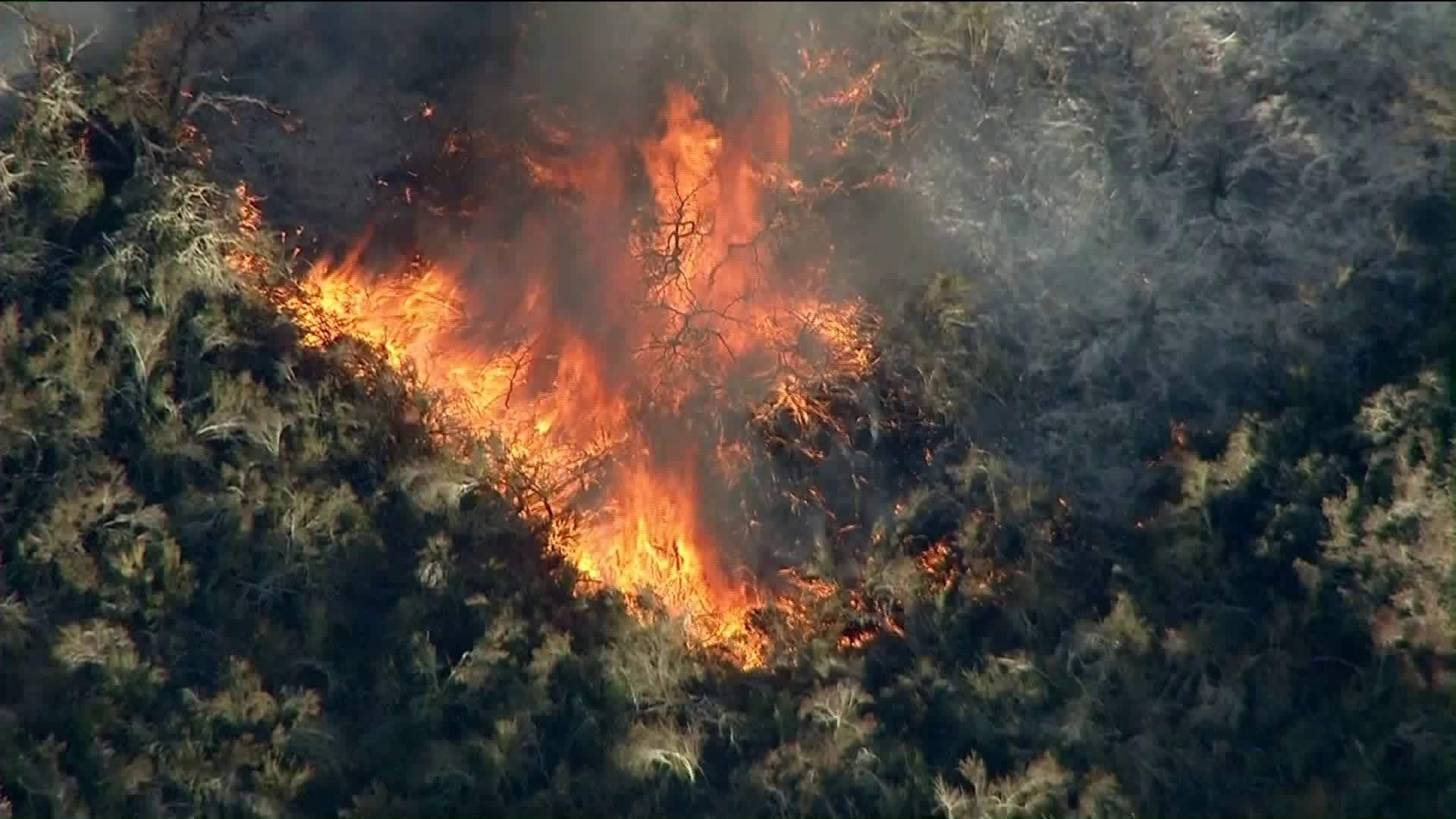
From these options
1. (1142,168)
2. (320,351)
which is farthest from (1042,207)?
(320,351)

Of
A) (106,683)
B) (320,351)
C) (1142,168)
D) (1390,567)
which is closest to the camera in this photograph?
(106,683)

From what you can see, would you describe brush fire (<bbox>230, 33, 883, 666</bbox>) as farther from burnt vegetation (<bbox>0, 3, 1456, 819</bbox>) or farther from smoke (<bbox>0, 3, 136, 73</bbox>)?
smoke (<bbox>0, 3, 136, 73</bbox>)

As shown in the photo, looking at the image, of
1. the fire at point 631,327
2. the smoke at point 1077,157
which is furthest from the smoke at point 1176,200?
the fire at point 631,327

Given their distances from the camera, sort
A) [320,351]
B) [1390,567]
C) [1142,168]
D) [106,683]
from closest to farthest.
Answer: [106,683] → [1390,567] → [320,351] → [1142,168]

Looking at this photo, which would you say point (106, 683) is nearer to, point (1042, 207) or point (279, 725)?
point (279, 725)

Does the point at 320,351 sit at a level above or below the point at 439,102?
below

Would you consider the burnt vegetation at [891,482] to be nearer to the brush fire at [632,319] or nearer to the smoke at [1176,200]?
the smoke at [1176,200]

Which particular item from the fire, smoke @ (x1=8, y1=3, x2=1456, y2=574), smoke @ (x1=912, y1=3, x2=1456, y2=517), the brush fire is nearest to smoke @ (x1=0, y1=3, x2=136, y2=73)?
smoke @ (x1=8, y1=3, x2=1456, y2=574)
